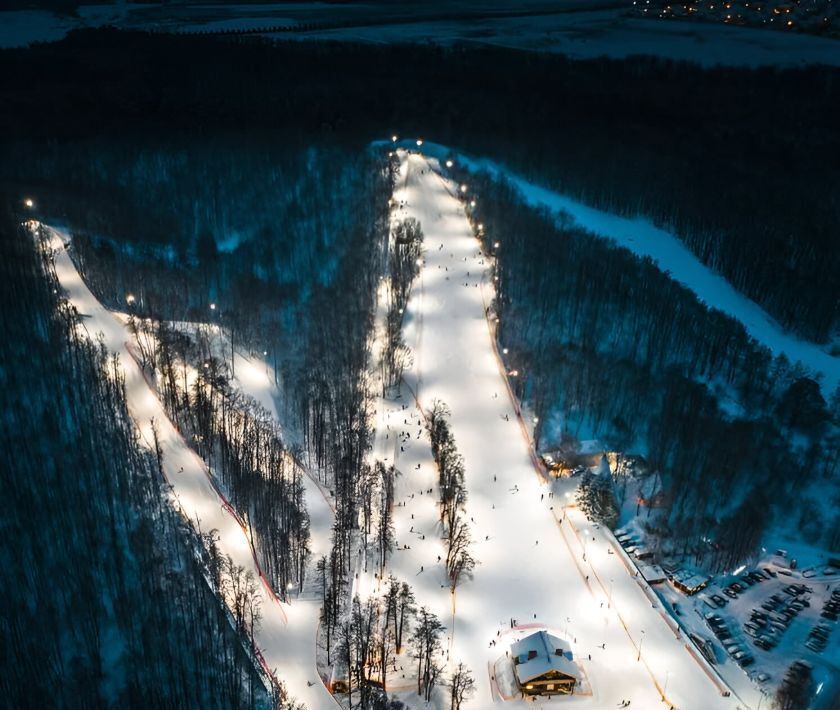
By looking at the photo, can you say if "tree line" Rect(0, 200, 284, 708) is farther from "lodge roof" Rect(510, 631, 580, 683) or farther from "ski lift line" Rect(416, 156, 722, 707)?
"ski lift line" Rect(416, 156, 722, 707)

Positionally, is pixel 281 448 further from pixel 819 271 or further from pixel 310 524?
pixel 819 271

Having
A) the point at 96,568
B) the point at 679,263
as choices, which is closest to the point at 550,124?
the point at 679,263

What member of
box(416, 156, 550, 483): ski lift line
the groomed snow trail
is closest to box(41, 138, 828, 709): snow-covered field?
box(416, 156, 550, 483): ski lift line

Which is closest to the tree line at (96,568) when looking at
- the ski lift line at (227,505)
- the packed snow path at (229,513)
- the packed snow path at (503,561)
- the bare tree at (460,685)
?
the packed snow path at (229,513)

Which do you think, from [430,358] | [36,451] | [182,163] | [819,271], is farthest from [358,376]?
[182,163]

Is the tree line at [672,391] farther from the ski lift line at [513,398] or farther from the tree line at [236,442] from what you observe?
the tree line at [236,442]
